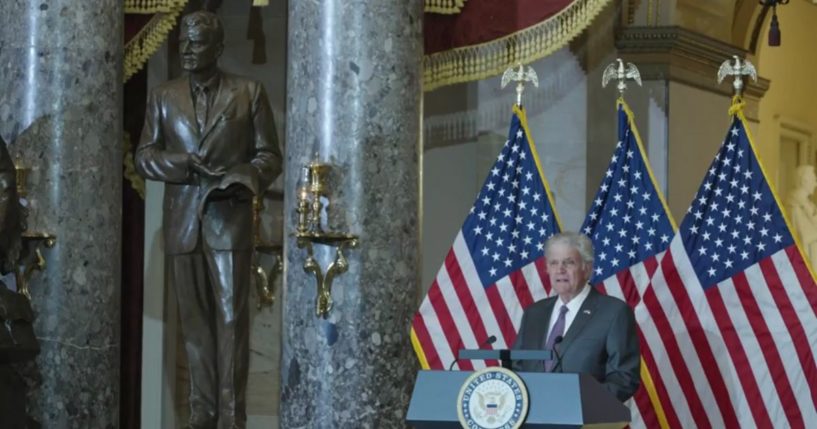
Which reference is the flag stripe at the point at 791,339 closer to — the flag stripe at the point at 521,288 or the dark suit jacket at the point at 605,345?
the flag stripe at the point at 521,288

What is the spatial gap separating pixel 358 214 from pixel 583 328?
→ 1731 mm

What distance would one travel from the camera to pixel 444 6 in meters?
10.7

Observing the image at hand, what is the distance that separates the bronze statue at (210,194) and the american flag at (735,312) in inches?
87.6

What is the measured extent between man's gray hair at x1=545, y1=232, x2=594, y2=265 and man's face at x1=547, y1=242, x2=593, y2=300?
1 cm

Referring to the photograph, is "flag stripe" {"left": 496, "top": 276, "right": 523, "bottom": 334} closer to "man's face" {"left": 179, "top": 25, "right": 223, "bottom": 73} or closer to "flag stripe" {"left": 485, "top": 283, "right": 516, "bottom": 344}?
"flag stripe" {"left": 485, "top": 283, "right": 516, "bottom": 344}

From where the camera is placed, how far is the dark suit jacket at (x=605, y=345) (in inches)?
290

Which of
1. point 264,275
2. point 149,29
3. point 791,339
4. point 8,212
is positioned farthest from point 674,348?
point 149,29

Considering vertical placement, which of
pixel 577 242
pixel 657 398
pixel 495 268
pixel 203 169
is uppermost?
pixel 203 169

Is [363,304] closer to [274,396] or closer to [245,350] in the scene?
[245,350]

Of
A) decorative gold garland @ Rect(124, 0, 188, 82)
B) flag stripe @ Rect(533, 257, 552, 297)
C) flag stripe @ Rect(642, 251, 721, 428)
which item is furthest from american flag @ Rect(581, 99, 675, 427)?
decorative gold garland @ Rect(124, 0, 188, 82)

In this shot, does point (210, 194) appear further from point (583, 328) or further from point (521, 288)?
point (583, 328)

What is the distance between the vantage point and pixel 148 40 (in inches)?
442

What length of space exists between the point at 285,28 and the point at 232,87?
79.2 inches

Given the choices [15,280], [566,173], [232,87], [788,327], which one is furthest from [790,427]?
[15,280]
